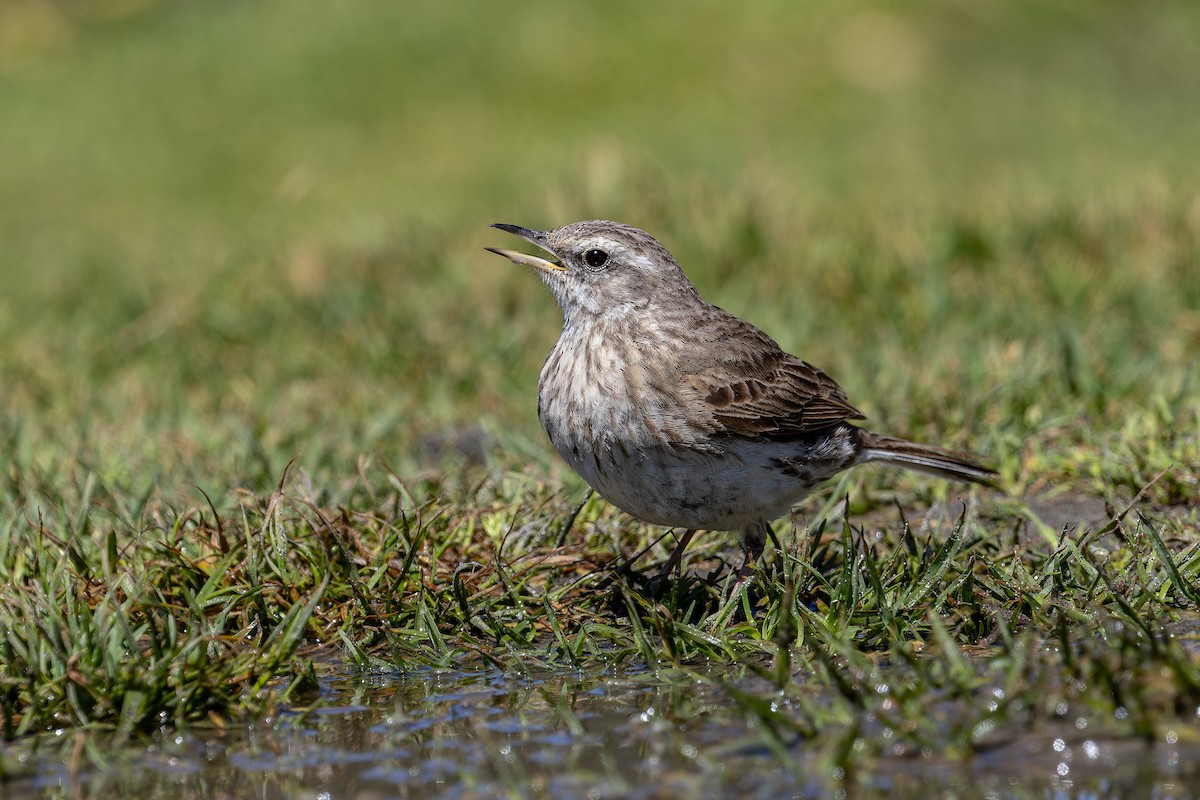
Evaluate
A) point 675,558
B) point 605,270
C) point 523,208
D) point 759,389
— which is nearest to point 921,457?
point 759,389

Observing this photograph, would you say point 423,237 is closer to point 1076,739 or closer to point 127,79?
point 1076,739

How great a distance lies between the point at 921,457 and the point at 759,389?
0.73 metres

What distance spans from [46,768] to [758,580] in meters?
2.14

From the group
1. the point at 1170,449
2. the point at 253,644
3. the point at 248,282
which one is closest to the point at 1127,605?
the point at 1170,449

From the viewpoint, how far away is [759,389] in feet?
17.2

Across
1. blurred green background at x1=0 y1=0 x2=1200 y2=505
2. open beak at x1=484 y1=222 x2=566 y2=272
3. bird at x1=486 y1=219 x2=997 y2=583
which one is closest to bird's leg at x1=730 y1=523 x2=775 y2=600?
bird at x1=486 y1=219 x2=997 y2=583

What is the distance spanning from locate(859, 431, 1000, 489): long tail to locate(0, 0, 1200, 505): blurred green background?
0.58 meters

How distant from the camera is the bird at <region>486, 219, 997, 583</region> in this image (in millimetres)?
4836

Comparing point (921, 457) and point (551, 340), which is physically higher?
point (551, 340)

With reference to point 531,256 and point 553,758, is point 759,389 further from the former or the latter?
point 553,758

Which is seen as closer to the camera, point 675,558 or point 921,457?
point 675,558

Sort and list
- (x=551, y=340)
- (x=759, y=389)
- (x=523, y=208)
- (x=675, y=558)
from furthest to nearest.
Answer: (x=523, y=208), (x=551, y=340), (x=759, y=389), (x=675, y=558)

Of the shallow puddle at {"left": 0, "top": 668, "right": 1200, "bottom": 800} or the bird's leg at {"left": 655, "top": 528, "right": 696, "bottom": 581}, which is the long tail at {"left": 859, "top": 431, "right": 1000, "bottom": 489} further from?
the shallow puddle at {"left": 0, "top": 668, "right": 1200, "bottom": 800}

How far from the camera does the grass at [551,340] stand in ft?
14.2
